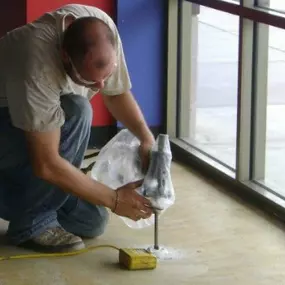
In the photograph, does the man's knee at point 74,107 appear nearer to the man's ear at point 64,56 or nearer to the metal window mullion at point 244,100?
the man's ear at point 64,56

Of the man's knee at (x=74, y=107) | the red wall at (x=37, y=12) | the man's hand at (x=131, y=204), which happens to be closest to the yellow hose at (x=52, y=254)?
the man's hand at (x=131, y=204)

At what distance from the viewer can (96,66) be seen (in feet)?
8.29

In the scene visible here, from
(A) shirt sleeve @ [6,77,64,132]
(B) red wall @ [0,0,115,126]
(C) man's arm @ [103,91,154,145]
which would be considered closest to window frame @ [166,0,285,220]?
(B) red wall @ [0,0,115,126]

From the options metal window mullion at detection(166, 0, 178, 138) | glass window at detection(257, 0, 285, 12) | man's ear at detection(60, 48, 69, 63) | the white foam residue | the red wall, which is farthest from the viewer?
metal window mullion at detection(166, 0, 178, 138)

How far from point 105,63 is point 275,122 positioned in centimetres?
242

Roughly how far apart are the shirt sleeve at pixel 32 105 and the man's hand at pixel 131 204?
0.30m

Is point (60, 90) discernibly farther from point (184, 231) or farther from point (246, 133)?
point (246, 133)

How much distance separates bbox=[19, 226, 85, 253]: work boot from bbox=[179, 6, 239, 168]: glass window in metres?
1.18

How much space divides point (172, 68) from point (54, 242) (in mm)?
1652

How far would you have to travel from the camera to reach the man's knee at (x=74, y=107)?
9.37ft

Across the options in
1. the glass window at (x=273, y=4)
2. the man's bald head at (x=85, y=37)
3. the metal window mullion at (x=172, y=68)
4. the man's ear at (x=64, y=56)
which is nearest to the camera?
the man's bald head at (x=85, y=37)

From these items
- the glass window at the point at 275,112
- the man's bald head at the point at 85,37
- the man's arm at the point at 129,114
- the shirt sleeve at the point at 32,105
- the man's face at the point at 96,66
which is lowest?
the glass window at the point at 275,112

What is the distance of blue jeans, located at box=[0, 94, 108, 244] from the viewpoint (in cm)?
288

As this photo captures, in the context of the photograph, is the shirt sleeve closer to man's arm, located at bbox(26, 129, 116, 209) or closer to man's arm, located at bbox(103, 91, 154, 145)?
man's arm, located at bbox(26, 129, 116, 209)
